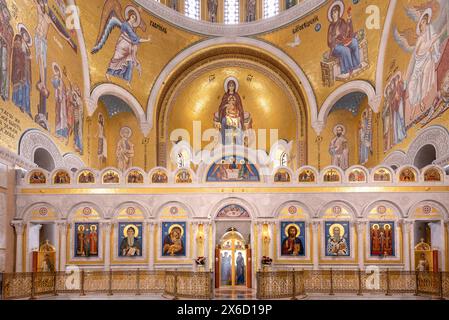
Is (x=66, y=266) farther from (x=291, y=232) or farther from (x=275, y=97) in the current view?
(x=275, y=97)

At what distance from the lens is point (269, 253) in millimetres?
19609

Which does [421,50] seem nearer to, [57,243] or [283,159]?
[283,159]

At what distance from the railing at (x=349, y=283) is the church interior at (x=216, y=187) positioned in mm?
47

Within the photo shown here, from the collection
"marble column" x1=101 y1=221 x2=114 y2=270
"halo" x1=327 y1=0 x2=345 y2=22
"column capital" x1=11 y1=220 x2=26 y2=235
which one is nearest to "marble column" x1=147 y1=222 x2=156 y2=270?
"marble column" x1=101 y1=221 x2=114 y2=270

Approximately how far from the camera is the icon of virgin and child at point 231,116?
Answer: 104 feet

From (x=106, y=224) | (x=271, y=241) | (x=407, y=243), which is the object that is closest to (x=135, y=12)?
(x=106, y=224)

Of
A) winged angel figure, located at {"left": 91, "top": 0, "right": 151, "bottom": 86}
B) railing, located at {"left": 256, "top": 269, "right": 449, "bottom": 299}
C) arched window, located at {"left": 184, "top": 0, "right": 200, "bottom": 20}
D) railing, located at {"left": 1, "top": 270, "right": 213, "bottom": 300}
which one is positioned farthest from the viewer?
arched window, located at {"left": 184, "top": 0, "right": 200, "bottom": 20}

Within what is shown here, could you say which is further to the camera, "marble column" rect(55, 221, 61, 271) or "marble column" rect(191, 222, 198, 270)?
"marble column" rect(191, 222, 198, 270)

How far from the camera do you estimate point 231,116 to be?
31.9m

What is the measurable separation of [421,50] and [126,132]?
16.8 meters

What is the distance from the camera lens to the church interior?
17.5 m

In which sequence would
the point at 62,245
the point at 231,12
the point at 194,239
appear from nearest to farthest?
the point at 62,245 < the point at 194,239 < the point at 231,12

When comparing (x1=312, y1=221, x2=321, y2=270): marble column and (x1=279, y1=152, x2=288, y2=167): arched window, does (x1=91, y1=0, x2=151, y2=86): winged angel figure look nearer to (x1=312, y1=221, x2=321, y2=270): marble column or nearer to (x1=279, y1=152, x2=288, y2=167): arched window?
(x1=279, y1=152, x2=288, y2=167): arched window

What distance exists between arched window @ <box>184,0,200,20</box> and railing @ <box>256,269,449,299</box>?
18.9 meters
